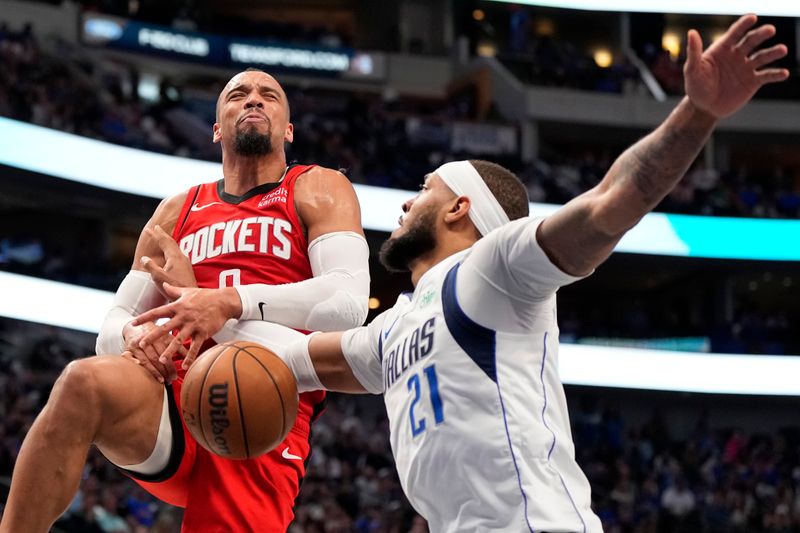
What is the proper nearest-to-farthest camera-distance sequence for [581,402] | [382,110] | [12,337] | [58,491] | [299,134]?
[58,491] → [12,337] → [299,134] → [581,402] → [382,110]

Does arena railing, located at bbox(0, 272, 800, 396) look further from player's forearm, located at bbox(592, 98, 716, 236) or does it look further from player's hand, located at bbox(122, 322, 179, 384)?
player's forearm, located at bbox(592, 98, 716, 236)

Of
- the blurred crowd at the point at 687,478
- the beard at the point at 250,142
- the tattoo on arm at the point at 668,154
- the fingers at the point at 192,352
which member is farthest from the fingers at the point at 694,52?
the blurred crowd at the point at 687,478

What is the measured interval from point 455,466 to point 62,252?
14.8 m

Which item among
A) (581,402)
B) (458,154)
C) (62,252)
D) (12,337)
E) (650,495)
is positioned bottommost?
(650,495)

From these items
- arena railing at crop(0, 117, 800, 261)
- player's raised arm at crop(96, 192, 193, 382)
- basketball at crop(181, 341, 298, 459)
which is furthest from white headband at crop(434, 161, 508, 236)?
arena railing at crop(0, 117, 800, 261)

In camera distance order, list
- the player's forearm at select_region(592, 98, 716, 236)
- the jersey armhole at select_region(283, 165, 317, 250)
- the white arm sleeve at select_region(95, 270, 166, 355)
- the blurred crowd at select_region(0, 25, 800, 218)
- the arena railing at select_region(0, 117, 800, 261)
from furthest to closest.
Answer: the blurred crowd at select_region(0, 25, 800, 218)
the arena railing at select_region(0, 117, 800, 261)
the jersey armhole at select_region(283, 165, 317, 250)
the white arm sleeve at select_region(95, 270, 166, 355)
the player's forearm at select_region(592, 98, 716, 236)

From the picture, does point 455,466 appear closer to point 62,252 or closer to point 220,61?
point 62,252

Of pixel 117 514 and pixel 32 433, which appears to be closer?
pixel 32 433

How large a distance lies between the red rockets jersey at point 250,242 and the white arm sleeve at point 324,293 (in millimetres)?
119

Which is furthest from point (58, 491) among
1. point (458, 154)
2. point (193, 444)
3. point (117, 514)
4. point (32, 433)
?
point (458, 154)

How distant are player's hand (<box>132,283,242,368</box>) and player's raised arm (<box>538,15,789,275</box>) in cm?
151

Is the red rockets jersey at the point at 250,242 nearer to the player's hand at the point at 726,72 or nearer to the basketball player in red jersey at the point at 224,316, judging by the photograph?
the basketball player in red jersey at the point at 224,316

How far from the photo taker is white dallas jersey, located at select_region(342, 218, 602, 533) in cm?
298

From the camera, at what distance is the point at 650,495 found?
16234 millimetres
